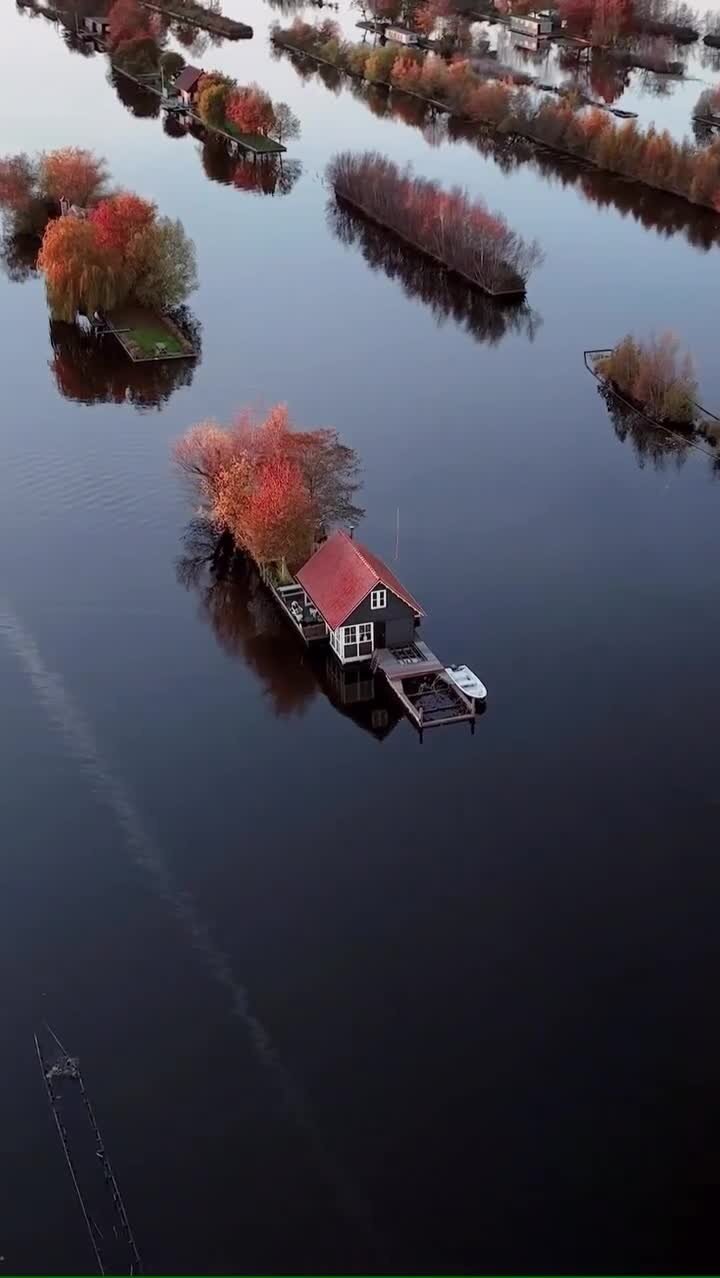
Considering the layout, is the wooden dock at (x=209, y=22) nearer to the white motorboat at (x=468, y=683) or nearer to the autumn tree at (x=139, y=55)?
the autumn tree at (x=139, y=55)

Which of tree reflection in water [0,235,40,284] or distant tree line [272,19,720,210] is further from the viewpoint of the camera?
distant tree line [272,19,720,210]

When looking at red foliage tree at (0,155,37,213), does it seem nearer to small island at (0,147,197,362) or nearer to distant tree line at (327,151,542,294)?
small island at (0,147,197,362)

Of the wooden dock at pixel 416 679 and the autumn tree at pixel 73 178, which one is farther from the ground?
the autumn tree at pixel 73 178

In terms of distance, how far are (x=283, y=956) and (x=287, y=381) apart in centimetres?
3836

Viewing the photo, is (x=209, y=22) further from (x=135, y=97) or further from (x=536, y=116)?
(x=536, y=116)

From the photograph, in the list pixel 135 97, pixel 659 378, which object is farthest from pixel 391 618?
pixel 135 97

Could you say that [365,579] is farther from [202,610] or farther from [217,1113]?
[217,1113]

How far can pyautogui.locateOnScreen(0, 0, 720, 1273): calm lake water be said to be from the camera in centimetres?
2864

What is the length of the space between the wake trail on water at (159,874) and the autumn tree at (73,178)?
41794mm

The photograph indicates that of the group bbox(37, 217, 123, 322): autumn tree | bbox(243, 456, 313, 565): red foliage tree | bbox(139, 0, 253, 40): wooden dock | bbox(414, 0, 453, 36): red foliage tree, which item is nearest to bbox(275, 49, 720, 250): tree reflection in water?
bbox(414, 0, 453, 36): red foliage tree

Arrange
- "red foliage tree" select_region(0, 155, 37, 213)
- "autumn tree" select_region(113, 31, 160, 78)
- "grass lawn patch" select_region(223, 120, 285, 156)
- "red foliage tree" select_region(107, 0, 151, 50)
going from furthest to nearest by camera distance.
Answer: "red foliage tree" select_region(107, 0, 151, 50) < "autumn tree" select_region(113, 31, 160, 78) < "grass lawn patch" select_region(223, 120, 285, 156) < "red foliage tree" select_region(0, 155, 37, 213)

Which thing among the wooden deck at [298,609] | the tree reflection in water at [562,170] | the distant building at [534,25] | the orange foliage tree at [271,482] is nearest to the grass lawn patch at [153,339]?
the orange foliage tree at [271,482]

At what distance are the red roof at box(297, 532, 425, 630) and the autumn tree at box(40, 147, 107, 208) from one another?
1753 inches

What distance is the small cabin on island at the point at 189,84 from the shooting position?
372ft
